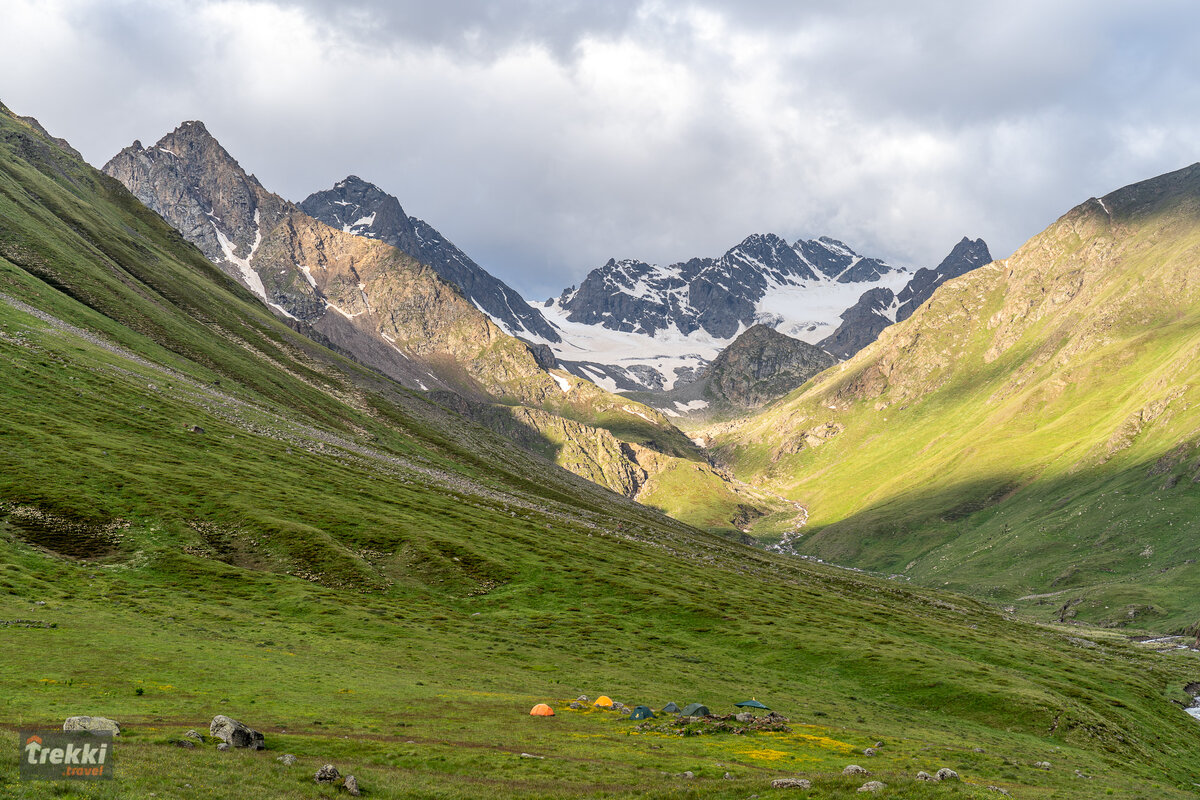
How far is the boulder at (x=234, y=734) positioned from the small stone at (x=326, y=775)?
16.7 feet

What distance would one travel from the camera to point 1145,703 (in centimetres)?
8669

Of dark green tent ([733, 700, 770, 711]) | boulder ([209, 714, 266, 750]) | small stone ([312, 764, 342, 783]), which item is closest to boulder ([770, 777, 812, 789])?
dark green tent ([733, 700, 770, 711])

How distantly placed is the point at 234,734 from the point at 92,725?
5614mm

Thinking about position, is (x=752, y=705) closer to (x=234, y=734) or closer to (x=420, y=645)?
(x=420, y=645)

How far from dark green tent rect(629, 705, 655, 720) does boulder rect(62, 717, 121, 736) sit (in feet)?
104

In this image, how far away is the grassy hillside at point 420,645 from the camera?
37031 millimetres

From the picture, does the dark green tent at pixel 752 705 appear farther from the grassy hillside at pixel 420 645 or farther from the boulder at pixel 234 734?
the boulder at pixel 234 734

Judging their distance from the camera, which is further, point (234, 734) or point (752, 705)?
point (752, 705)

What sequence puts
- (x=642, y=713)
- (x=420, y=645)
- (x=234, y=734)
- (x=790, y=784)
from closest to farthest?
(x=234, y=734) → (x=790, y=784) → (x=642, y=713) → (x=420, y=645)

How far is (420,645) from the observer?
212 ft

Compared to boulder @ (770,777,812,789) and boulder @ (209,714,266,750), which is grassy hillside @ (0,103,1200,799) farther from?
boulder @ (209,714,266,750)

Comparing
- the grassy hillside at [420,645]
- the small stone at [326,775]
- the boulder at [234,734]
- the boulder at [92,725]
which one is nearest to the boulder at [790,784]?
the grassy hillside at [420,645]

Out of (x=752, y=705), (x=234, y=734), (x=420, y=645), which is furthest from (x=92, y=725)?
(x=752, y=705)

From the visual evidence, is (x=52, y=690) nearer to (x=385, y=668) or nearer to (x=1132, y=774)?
(x=385, y=668)
